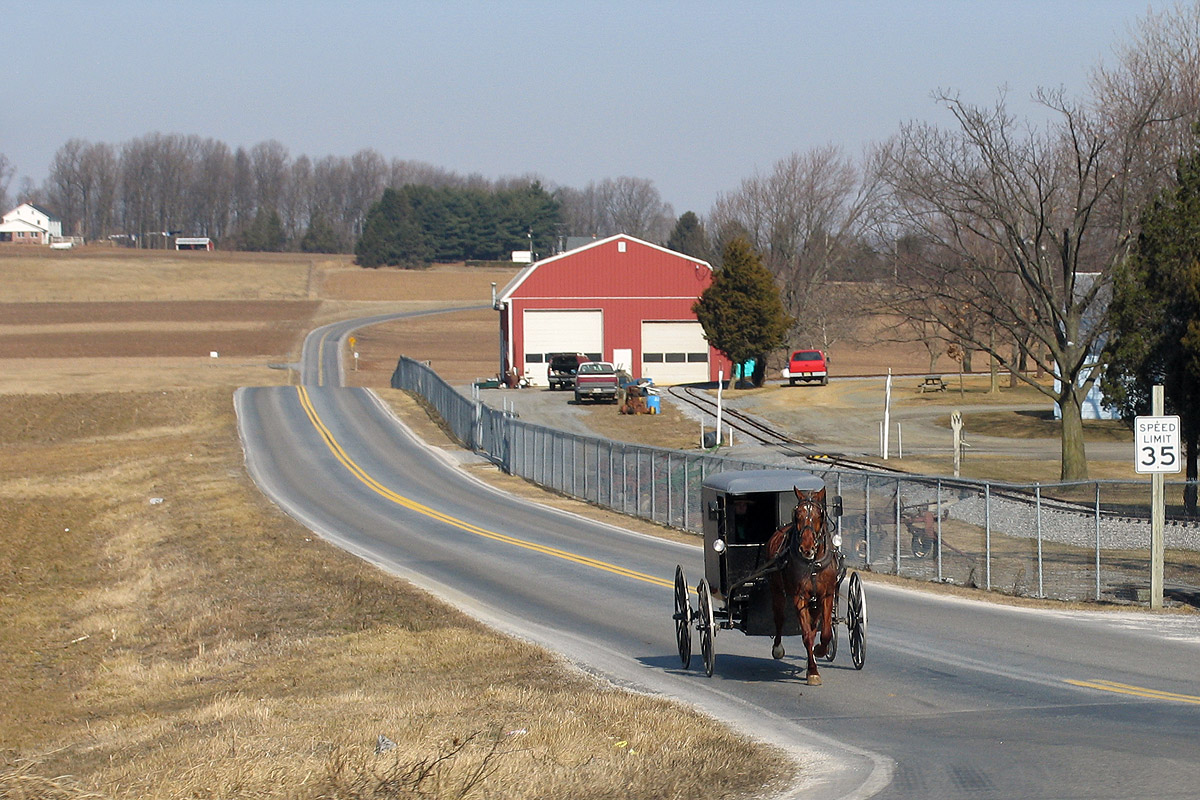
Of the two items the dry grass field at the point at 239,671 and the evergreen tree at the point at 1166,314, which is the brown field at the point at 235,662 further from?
the evergreen tree at the point at 1166,314

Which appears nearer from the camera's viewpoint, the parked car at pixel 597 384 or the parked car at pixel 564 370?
the parked car at pixel 597 384

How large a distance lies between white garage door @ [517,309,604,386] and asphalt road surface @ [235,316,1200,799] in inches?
1682

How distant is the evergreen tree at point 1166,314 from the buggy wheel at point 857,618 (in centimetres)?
1738

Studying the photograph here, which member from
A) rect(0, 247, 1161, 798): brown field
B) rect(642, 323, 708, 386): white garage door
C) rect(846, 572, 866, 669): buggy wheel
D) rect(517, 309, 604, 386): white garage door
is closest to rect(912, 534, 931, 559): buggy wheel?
rect(0, 247, 1161, 798): brown field

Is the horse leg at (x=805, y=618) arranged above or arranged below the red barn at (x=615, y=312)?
below

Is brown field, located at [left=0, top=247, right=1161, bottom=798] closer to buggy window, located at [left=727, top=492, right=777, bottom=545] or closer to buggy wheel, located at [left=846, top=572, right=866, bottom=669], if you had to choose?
buggy window, located at [left=727, top=492, right=777, bottom=545]

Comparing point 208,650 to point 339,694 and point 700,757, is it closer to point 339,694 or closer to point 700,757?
point 339,694

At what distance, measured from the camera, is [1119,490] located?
35.6m

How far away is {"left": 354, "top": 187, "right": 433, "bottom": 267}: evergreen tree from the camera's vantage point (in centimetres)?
16575

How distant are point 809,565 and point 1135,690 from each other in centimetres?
399

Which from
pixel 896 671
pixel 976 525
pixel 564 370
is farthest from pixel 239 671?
pixel 564 370

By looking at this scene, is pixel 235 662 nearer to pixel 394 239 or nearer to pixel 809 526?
pixel 809 526

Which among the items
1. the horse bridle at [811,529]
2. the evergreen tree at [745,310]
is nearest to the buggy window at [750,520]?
the horse bridle at [811,529]

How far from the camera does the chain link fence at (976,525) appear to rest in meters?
21.8
